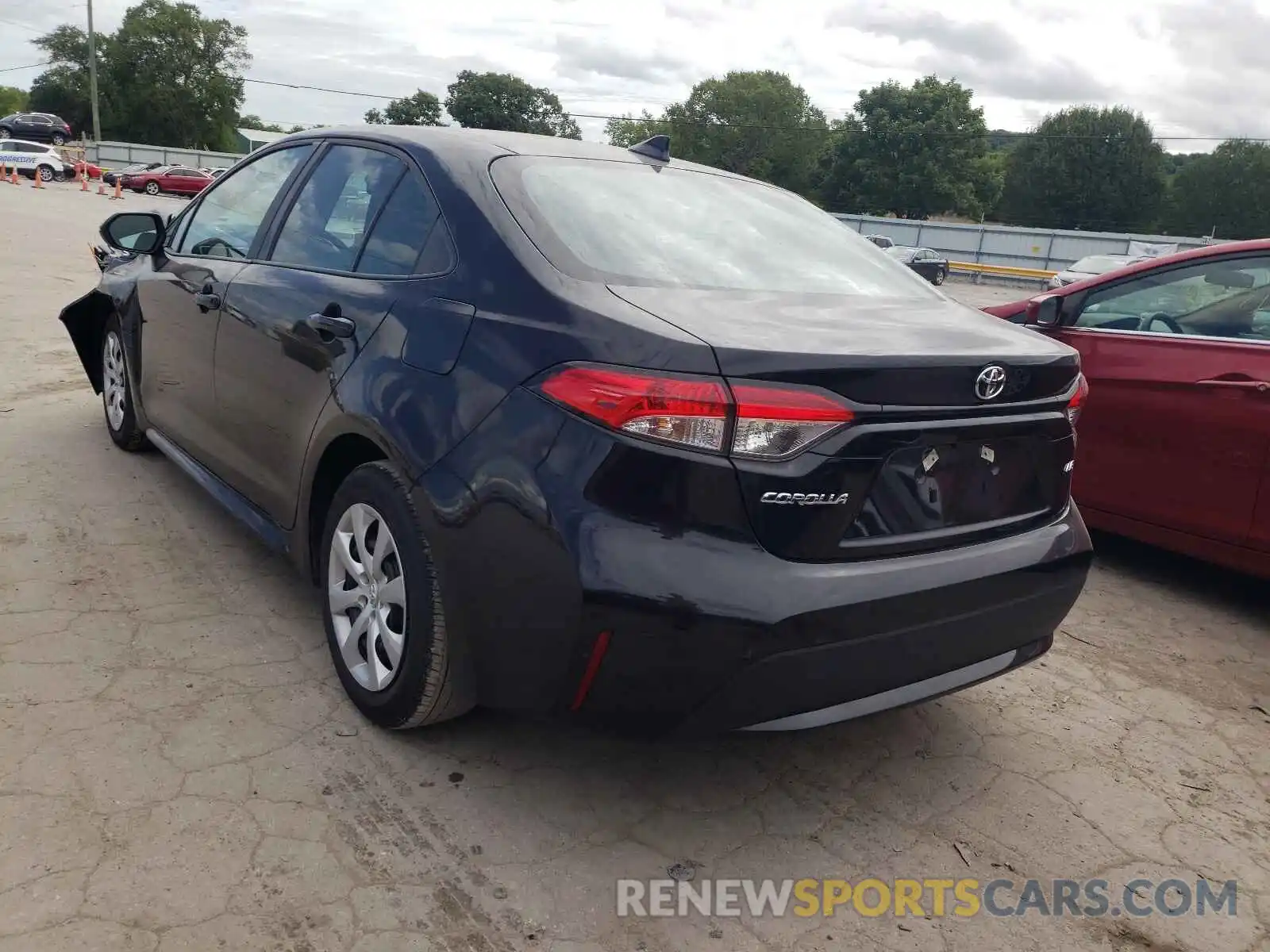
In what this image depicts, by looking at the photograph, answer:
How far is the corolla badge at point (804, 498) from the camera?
2.01 meters

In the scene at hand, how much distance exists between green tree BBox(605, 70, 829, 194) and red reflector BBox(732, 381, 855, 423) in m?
81.5

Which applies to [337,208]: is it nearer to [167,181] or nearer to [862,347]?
[862,347]

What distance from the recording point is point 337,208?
3.10 metres

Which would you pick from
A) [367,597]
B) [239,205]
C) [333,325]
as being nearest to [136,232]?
[239,205]

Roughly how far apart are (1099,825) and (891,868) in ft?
2.11

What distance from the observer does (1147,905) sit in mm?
2279

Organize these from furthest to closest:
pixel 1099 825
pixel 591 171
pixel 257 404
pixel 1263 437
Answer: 1. pixel 1263 437
2. pixel 257 404
3. pixel 591 171
4. pixel 1099 825

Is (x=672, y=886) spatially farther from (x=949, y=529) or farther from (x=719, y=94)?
(x=719, y=94)

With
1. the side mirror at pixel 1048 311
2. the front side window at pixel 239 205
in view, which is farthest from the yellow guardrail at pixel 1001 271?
the front side window at pixel 239 205

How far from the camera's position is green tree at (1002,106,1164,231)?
68.8 metres

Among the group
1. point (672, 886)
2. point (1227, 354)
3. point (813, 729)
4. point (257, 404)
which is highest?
point (1227, 354)

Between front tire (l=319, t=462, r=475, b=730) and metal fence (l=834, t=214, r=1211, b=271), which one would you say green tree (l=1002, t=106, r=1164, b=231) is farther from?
front tire (l=319, t=462, r=475, b=730)

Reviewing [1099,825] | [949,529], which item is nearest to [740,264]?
[949,529]

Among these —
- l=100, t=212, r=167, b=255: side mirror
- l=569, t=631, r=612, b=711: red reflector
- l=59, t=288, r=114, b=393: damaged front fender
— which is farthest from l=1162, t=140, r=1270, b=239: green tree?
l=569, t=631, r=612, b=711: red reflector
